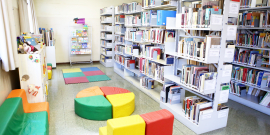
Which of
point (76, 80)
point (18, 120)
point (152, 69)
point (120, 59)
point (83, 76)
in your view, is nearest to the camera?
point (18, 120)

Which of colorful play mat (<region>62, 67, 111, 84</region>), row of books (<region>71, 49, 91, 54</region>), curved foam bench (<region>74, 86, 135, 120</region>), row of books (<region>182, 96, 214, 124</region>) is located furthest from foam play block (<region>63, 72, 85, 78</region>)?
row of books (<region>182, 96, 214, 124</region>)

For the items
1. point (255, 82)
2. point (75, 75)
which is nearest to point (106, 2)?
point (75, 75)

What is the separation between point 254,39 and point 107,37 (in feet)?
17.2

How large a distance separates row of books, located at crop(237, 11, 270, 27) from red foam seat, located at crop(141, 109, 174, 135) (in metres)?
3.13

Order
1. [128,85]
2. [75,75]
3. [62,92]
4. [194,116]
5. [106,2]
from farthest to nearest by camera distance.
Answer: [106,2] → [75,75] → [128,85] → [62,92] → [194,116]

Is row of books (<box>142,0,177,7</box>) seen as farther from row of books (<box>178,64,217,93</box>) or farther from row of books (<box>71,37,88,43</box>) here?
row of books (<box>71,37,88,43</box>)

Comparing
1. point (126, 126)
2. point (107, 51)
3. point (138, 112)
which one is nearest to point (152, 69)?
point (138, 112)

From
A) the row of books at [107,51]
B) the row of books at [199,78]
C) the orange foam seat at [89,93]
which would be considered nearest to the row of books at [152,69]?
the row of books at [199,78]

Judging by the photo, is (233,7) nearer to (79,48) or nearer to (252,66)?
(252,66)

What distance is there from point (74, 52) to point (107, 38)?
1.62m

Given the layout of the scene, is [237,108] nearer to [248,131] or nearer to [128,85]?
[248,131]

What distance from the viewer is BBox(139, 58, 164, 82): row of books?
14.0 ft

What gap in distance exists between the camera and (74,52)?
26.9 ft

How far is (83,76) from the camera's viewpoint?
6.48 meters
